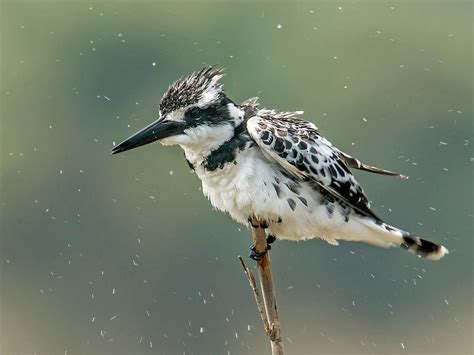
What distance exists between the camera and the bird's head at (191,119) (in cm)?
368

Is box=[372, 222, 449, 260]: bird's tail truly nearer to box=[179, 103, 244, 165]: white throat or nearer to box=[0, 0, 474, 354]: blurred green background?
box=[179, 103, 244, 165]: white throat

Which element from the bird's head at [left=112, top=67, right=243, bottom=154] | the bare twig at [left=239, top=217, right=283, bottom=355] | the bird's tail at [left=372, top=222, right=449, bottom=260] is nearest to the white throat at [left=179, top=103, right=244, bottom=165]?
the bird's head at [left=112, top=67, right=243, bottom=154]

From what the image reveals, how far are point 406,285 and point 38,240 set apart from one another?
429cm

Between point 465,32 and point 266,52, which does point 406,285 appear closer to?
point 266,52

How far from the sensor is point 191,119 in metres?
3.72

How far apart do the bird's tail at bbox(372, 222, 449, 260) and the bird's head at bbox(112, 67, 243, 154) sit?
24.3 inches

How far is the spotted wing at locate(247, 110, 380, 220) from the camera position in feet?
12.1

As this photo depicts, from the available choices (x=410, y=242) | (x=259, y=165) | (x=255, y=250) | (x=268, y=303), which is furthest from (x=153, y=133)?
(x=410, y=242)

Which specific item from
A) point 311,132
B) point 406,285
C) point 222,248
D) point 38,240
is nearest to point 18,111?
point 38,240

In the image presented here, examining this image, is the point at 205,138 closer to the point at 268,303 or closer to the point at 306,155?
the point at 306,155

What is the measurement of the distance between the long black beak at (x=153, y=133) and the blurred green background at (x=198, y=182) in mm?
7752

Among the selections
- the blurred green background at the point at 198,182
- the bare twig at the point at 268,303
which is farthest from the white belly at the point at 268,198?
the blurred green background at the point at 198,182

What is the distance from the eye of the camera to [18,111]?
16.1 m

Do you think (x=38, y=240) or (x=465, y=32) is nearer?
(x=38, y=240)
